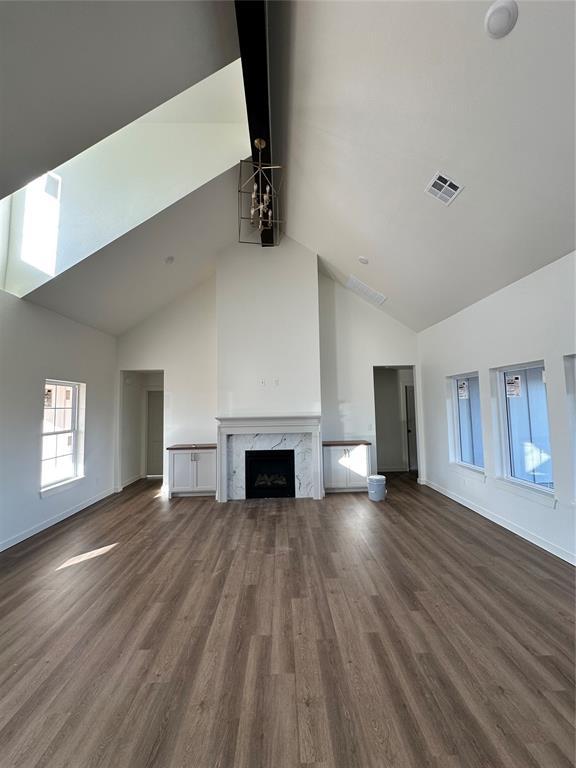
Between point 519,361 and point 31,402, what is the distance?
5.64 m

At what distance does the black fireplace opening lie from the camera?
5648 millimetres

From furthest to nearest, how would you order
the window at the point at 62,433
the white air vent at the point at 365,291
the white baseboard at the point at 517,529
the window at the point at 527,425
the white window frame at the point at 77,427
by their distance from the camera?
1. the white air vent at the point at 365,291
2. the white window frame at the point at 77,427
3. the window at the point at 62,433
4. the window at the point at 527,425
5. the white baseboard at the point at 517,529

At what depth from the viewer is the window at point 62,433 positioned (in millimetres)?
4559

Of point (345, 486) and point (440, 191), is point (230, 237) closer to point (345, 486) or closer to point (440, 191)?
point (440, 191)

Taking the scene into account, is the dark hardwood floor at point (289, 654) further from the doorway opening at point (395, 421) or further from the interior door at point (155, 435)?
the doorway opening at point (395, 421)

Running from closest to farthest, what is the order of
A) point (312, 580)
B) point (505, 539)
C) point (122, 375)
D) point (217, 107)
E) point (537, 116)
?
1. point (537, 116)
2. point (312, 580)
3. point (505, 539)
4. point (217, 107)
5. point (122, 375)

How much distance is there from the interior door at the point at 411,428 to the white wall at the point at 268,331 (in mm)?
2915

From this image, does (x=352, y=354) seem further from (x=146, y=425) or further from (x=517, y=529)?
(x=146, y=425)

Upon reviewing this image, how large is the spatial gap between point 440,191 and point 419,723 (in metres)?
3.77

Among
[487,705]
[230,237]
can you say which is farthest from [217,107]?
[487,705]

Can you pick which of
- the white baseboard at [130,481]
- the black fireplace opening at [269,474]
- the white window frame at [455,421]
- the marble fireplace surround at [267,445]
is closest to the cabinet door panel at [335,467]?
the marble fireplace surround at [267,445]

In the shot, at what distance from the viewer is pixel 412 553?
3.39m

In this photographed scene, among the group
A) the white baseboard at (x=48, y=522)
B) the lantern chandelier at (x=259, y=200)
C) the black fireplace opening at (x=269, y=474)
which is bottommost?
the white baseboard at (x=48, y=522)

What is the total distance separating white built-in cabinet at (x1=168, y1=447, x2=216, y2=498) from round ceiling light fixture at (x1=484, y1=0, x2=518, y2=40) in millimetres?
5539
